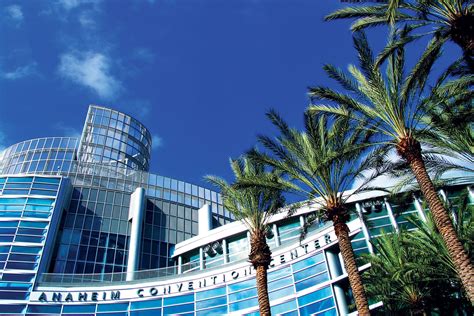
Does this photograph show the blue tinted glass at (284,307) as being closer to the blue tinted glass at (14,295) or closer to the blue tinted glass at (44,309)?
the blue tinted glass at (44,309)

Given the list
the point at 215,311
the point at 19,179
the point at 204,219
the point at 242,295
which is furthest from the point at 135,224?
the point at 242,295

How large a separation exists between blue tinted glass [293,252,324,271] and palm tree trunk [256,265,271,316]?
397 inches

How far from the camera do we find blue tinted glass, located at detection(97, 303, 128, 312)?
107 feet

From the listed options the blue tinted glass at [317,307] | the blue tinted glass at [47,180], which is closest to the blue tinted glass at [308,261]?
the blue tinted glass at [317,307]

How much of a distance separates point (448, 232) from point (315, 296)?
54.2 feet

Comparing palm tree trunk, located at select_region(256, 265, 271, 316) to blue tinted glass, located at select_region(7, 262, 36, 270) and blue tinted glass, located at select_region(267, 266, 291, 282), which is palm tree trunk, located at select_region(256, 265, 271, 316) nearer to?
blue tinted glass, located at select_region(267, 266, 291, 282)

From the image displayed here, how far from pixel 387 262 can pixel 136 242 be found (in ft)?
84.6

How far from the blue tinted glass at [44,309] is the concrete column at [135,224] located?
8.23m

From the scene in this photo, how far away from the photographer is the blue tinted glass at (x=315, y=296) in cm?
2805

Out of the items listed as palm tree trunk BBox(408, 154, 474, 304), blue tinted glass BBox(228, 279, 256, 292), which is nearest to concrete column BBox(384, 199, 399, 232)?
blue tinted glass BBox(228, 279, 256, 292)

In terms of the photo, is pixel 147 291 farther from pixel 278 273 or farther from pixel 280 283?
pixel 280 283

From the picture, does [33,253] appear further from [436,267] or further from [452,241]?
[452,241]

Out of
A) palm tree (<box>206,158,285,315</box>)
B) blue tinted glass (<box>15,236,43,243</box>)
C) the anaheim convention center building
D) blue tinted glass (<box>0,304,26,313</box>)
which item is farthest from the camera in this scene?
blue tinted glass (<box>15,236,43,243</box>)

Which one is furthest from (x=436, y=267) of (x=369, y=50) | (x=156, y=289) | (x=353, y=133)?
(x=156, y=289)
